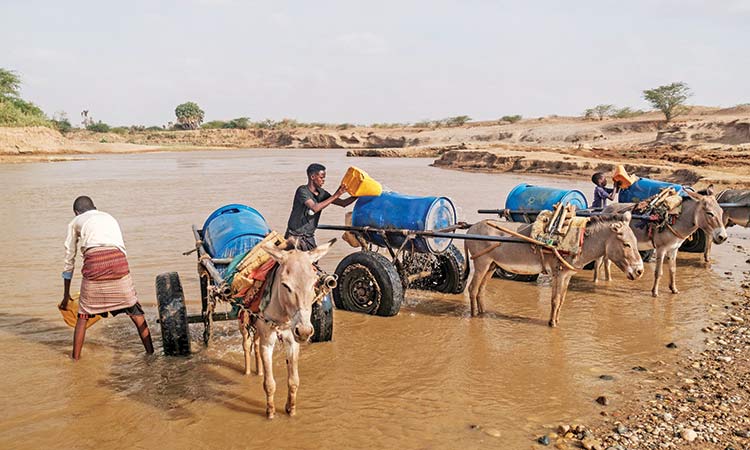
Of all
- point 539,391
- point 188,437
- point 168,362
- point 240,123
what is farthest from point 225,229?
point 240,123

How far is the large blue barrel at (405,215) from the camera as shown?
844 centimetres

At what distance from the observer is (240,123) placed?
114 m

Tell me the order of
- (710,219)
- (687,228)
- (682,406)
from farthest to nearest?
1. (687,228)
2. (710,219)
3. (682,406)

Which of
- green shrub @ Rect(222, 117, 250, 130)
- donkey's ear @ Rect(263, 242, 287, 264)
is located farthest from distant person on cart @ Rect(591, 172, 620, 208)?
green shrub @ Rect(222, 117, 250, 130)

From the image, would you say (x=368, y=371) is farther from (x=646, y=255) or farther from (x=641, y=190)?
(x=641, y=190)

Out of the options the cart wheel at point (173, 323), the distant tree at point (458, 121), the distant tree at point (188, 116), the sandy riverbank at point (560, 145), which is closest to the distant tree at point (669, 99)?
the sandy riverbank at point (560, 145)

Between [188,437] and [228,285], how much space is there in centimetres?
142

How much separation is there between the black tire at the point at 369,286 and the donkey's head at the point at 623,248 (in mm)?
3045

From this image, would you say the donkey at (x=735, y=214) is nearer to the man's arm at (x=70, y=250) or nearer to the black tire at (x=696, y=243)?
the black tire at (x=696, y=243)

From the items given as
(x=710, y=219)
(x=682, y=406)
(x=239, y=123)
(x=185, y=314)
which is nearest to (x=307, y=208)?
(x=185, y=314)

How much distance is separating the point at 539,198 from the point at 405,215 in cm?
346

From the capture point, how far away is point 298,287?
15.2 feet

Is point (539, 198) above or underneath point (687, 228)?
above

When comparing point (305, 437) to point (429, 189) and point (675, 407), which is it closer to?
point (675, 407)
